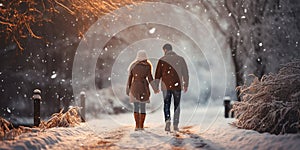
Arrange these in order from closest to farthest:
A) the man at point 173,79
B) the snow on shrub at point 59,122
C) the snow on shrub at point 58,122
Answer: the snow on shrub at point 58,122, the man at point 173,79, the snow on shrub at point 59,122

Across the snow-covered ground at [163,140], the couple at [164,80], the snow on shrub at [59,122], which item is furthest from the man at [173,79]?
the snow on shrub at [59,122]

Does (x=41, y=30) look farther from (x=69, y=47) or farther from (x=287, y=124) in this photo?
(x=287, y=124)

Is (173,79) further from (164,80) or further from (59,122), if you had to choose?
(59,122)

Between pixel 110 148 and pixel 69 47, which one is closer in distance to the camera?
pixel 110 148

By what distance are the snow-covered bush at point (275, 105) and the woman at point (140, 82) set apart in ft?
8.36

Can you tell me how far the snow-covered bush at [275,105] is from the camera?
5922mm

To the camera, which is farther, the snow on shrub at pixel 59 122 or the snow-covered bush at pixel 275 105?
the snow on shrub at pixel 59 122

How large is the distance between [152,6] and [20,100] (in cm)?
1118

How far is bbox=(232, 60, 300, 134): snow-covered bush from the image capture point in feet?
19.4

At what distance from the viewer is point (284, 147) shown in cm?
503

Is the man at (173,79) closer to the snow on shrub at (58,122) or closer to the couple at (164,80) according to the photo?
the couple at (164,80)

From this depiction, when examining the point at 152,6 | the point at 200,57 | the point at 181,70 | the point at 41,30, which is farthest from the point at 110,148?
the point at 200,57

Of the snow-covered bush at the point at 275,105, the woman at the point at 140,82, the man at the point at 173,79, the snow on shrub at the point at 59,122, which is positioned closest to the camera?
the snow-covered bush at the point at 275,105

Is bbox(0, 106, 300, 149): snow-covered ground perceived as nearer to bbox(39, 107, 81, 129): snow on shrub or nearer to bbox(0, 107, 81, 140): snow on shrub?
bbox(0, 107, 81, 140): snow on shrub
